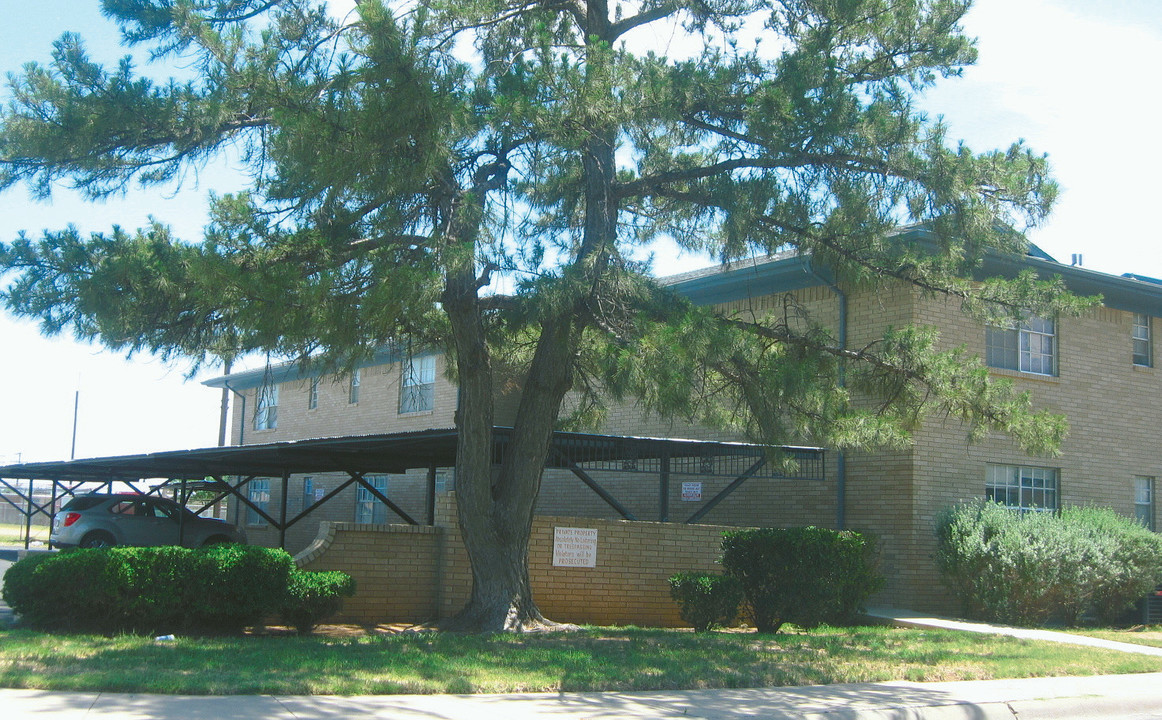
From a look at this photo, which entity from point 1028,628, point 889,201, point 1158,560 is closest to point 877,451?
point 1028,628

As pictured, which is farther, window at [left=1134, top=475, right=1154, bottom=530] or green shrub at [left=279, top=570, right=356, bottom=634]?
window at [left=1134, top=475, right=1154, bottom=530]

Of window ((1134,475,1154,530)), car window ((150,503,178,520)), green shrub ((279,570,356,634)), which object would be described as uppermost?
window ((1134,475,1154,530))

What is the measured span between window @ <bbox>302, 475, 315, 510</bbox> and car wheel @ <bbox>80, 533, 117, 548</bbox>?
7747 mm

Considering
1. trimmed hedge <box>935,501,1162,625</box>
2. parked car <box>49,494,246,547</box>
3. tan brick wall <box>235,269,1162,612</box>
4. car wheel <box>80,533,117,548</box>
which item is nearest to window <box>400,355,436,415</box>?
tan brick wall <box>235,269,1162,612</box>

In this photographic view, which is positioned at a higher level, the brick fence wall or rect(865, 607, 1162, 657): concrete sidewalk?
the brick fence wall

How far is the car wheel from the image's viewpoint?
23125 millimetres

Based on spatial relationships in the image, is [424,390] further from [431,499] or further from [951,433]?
[951,433]

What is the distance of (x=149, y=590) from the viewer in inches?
470

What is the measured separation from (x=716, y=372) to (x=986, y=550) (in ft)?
20.3

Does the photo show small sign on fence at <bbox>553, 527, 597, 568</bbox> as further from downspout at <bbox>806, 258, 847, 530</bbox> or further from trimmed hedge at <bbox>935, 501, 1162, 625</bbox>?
trimmed hedge at <bbox>935, 501, 1162, 625</bbox>

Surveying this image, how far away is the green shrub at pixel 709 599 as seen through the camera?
568 inches

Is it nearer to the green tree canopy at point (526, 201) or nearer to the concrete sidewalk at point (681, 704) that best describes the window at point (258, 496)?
the green tree canopy at point (526, 201)

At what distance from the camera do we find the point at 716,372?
42.1 feet

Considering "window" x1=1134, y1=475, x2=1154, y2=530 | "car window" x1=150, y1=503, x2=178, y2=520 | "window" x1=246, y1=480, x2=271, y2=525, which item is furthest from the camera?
"window" x1=246, y1=480, x2=271, y2=525
